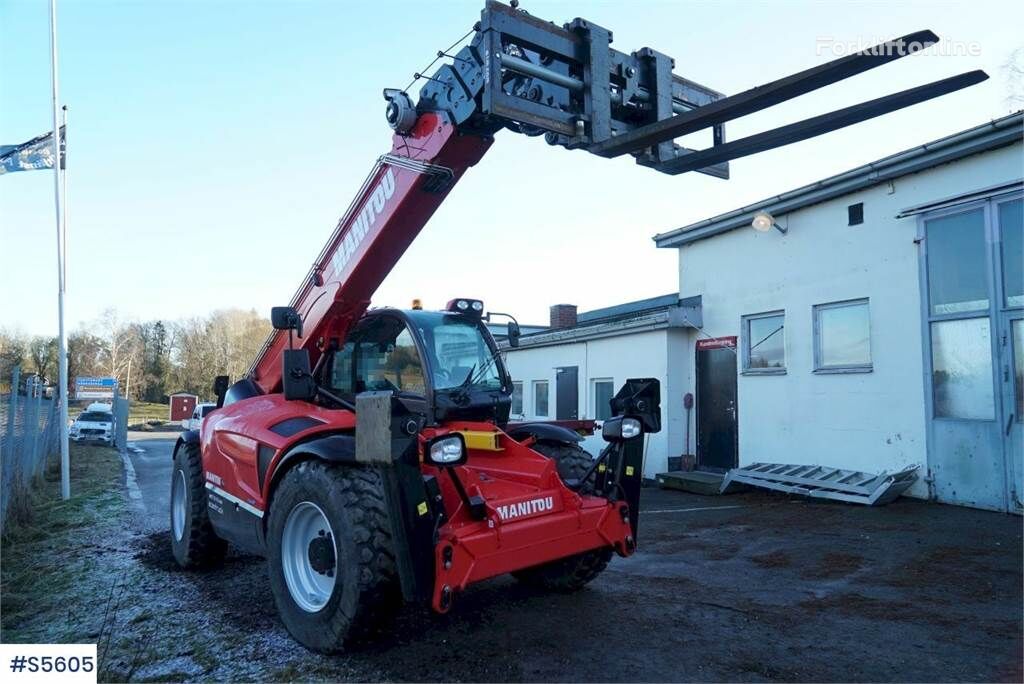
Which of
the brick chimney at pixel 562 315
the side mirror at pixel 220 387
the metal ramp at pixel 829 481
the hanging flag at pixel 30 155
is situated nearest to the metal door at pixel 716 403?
the metal ramp at pixel 829 481

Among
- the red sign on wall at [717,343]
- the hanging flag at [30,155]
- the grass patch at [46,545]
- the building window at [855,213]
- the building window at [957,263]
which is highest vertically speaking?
the hanging flag at [30,155]

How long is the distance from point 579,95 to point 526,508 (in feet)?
8.23

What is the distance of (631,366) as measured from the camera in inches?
525

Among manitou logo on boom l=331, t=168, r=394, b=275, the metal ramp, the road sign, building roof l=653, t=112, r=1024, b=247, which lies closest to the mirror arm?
manitou logo on boom l=331, t=168, r=394, b=275

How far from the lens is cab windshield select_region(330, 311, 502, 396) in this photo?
16.1ft

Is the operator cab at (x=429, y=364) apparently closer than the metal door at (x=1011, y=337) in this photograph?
Yes

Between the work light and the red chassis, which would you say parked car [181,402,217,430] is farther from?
the work light

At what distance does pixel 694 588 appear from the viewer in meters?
5.39

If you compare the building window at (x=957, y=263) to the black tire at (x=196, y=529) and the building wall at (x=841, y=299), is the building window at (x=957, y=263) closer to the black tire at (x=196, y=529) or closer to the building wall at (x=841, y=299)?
the building wall at (x=841, y=299)

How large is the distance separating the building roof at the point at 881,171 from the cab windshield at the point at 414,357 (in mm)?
6662

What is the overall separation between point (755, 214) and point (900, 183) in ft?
7.47

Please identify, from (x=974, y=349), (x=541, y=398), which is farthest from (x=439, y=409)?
(x=541, y=398)

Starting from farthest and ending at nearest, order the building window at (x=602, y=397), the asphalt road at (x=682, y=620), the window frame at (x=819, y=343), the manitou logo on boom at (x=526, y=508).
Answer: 1. the building window at (x=602, y=397)
2. the window frame at (x=819, y=343)
3. the manitou logo on boom at (x=526, y=508)
4. the asphalt road at (x=682, y=620)

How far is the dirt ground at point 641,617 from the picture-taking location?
150 inches
